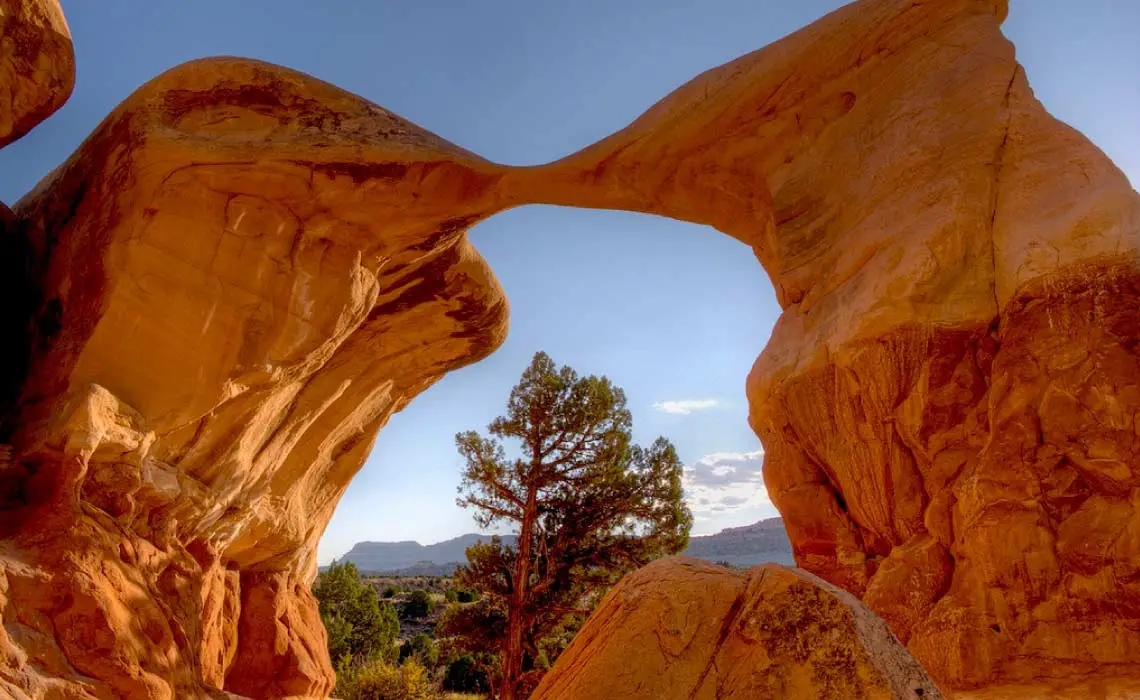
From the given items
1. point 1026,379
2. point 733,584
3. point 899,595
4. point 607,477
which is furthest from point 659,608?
point 607,477

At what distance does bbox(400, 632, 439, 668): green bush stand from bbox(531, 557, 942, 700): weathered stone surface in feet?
99.2

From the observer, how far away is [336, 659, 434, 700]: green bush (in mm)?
20891

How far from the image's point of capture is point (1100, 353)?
4465 millimetres

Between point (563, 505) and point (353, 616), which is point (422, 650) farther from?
point (563, 505)

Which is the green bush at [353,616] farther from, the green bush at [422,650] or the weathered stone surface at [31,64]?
the weathered stone surface at [31,64]

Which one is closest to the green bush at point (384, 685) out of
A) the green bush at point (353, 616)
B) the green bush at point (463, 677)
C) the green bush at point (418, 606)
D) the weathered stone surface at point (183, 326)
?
the green bush at point (353, 616)

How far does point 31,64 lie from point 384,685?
1885 centimetres

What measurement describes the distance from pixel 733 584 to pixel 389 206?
280 inches

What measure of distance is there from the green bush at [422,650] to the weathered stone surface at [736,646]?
30.2 meters

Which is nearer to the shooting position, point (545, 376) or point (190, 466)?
point (190, 466)

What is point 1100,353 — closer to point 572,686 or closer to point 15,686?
point 572,686

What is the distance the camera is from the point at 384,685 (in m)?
21.2

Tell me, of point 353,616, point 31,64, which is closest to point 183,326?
point 31,64

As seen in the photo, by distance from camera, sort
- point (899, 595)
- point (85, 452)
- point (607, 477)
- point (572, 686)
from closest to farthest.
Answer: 1. point (572, 686)
2. point (899, 595)
3. point (85, 452)
4. point (607, 477)
